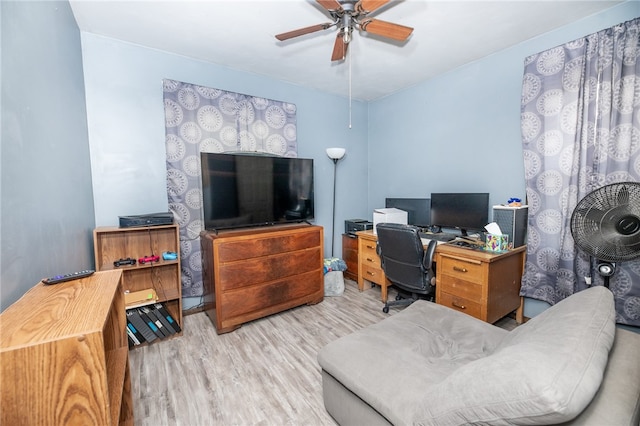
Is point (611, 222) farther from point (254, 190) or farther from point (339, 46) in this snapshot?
point (254, 190)

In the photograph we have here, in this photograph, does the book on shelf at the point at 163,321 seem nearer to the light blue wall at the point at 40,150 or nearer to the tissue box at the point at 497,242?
the light blue wall at the point at 40,150

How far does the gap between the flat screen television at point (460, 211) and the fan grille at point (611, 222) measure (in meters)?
0.87

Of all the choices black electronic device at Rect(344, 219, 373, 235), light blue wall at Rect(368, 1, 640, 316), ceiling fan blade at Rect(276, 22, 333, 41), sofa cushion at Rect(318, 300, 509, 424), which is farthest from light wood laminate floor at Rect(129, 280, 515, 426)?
ceiling fan blade at Rect(276, 22, 333, 41)

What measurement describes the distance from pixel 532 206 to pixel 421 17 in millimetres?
1792

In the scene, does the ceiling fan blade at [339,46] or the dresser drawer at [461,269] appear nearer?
the ceiling fan blade at [339,46]

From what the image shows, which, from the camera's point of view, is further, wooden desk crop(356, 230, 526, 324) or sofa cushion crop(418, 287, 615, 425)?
wooden desk crop(356, 230, 526, 324)

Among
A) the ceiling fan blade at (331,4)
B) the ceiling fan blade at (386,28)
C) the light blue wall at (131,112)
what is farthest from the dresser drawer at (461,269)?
the light blue wall at (131,112)

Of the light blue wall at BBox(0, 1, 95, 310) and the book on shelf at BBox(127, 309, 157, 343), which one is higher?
the light blue wall at BBox(0, 1, 95, 310)

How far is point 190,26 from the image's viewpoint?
6.69ft

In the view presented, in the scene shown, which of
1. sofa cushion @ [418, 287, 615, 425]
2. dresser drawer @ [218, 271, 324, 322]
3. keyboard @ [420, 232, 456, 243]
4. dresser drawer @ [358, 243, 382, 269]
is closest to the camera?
sofa cushion @ [418, 287, 615, 425]

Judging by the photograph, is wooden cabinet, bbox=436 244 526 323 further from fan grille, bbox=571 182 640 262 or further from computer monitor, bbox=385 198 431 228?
computer monitor, bbox=385 198 431 228

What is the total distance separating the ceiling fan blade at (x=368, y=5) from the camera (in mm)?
1462

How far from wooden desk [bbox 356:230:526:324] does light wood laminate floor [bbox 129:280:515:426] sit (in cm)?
38

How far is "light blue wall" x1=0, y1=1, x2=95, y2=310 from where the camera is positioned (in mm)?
942
